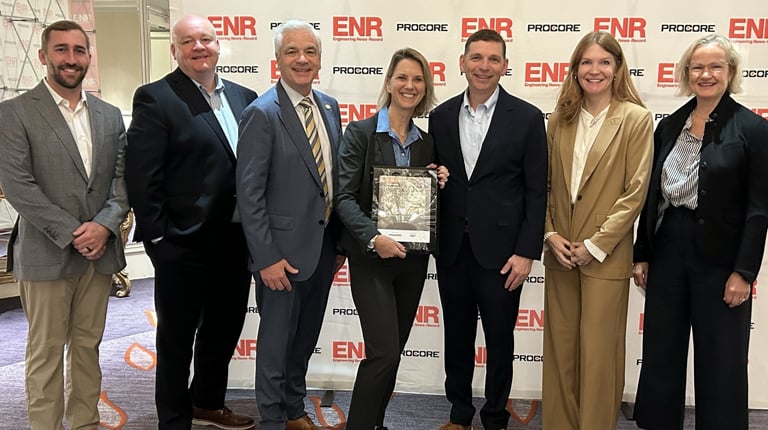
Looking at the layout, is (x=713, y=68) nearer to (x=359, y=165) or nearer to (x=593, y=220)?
(x=593, y=220)

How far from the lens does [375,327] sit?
2.51 m

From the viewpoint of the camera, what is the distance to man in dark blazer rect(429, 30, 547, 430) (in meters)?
2.55

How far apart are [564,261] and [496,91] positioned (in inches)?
31.7

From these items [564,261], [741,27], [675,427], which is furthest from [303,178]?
[741,27]

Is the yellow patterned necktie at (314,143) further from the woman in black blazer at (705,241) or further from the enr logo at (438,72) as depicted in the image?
the woman in black blazer at (705,241)

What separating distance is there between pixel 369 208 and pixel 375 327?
50 cm

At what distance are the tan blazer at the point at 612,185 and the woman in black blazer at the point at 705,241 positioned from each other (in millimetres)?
106

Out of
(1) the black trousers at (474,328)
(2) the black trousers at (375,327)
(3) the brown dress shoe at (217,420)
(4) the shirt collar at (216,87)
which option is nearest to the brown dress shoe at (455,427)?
(1) the black trousers at (474,328)

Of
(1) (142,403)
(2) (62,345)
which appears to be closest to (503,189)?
(2) (62,345)

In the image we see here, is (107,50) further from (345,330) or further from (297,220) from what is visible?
(297,220)

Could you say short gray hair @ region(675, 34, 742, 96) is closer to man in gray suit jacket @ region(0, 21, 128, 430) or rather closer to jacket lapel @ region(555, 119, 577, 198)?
jacket lapel @ region(555, 119, 577, 198)

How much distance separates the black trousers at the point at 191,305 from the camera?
8.63 ft

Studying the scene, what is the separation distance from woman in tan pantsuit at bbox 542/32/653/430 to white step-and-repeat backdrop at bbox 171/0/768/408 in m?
0.86

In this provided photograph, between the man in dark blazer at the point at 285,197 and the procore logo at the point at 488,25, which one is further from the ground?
the procore logo at the point at 488,25
